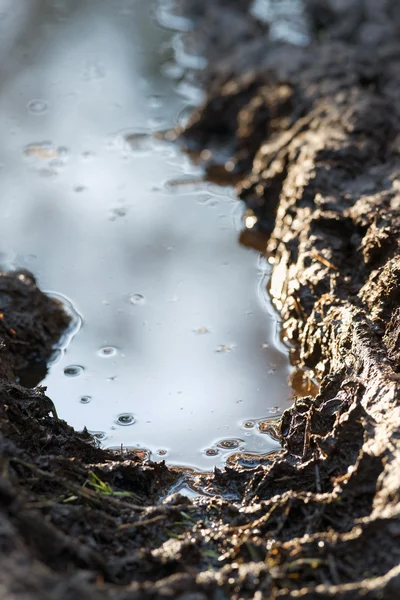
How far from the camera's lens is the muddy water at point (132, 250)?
10.6 feet

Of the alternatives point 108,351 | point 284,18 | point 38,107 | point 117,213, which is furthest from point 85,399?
point 284,18

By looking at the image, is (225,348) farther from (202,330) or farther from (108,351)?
(108,351)

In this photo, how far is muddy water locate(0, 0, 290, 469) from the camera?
3.23m

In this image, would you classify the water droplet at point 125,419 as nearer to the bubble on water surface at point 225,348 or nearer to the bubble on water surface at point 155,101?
the bubble on water surface at point 225,348

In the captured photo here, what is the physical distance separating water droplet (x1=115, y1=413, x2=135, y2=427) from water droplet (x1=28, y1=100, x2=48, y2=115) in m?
3.47

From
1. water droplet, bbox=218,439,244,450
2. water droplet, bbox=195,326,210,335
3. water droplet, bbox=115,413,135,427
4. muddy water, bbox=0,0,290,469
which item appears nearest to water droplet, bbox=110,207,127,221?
muddy water, bbox=0,0,290,469

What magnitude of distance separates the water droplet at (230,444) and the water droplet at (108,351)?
0.79 m

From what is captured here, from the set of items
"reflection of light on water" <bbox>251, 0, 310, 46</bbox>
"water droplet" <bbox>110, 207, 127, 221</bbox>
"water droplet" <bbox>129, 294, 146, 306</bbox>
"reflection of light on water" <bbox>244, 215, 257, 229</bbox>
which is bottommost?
"water droplet" <bbox>129, 294, 146, 306</bbox>

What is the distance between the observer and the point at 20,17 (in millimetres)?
7512

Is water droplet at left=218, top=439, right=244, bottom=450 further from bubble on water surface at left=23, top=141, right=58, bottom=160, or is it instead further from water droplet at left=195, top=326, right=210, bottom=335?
bubble on water surface at left=23, top=141, right=58, bottom=160

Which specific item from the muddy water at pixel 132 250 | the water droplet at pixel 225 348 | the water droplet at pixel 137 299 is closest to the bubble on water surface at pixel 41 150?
the muddy water at pixel 132 250

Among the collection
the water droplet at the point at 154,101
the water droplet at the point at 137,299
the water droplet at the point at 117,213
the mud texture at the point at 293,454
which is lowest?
the mud texture at the point at 293,454

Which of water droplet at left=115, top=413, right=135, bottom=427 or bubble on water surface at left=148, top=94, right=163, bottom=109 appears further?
bubble on water surface at left=148, top=94, right=163, bottom=109

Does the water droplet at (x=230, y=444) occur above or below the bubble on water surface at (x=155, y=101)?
below
